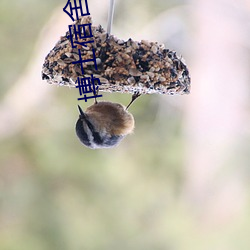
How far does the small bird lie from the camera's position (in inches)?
44.6

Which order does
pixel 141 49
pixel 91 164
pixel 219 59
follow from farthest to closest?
pixel 91 164, pixel 219 59, pixel 141 49

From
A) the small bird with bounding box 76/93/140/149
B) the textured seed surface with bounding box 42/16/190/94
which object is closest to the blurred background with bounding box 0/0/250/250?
the small bird with bounding box 76/93/140/149

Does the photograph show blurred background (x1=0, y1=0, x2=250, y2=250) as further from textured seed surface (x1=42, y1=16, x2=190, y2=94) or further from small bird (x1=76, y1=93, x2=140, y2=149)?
textured seed surface (x1=42, y1=16, x2=190, y2=94)

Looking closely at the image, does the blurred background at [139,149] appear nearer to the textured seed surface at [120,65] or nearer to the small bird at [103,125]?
the small bird at [103,125]

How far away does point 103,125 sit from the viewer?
1.16 metres

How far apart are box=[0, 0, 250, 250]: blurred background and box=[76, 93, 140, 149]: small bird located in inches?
59.5

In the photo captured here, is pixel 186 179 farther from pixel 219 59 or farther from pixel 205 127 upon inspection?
pixel 219 59

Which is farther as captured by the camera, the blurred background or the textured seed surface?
the blurred background

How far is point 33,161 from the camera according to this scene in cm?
304

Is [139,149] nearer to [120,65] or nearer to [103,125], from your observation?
[103,125]

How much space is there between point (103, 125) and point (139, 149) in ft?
6.48

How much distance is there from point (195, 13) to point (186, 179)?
1.03 meters

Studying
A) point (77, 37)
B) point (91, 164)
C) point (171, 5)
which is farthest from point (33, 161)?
point (77, 37)

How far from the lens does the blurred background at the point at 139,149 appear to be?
9.02ft
